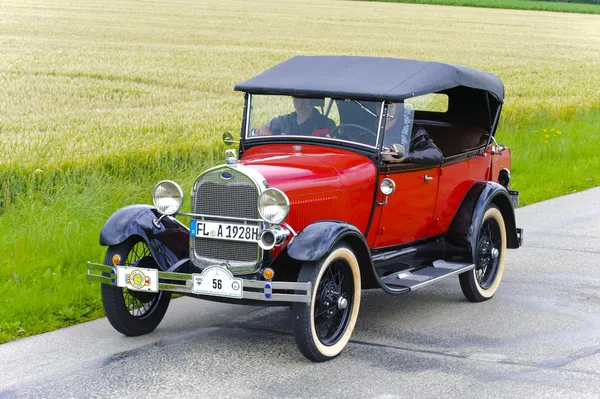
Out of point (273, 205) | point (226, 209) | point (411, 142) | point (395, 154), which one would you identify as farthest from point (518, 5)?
point (273, 205)

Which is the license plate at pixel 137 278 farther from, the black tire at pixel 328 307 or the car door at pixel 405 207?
the car door at pixel 405 207

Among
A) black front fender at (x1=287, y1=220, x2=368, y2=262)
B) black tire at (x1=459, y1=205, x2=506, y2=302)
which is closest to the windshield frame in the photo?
black front fender at (x1=287, y1=220, x2=368, y2=262)

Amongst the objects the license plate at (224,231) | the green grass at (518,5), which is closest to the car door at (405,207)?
the license plate at (224,231)

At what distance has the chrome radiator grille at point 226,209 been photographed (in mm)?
5953

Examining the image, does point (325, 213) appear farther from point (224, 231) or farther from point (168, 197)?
point (168, 197)

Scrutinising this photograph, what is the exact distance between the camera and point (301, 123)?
23.0ft

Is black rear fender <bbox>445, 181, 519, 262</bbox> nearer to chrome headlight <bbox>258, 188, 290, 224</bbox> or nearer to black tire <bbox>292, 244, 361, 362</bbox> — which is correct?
black tire <bbox>292, 244, 361, 362</bbox>

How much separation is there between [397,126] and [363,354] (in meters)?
1.80

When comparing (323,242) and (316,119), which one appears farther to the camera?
(316,119)

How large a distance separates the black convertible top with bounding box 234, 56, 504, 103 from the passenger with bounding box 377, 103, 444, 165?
6.9 inches

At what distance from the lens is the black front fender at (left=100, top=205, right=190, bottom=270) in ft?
20.5

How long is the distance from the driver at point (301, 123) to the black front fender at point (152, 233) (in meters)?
1.13

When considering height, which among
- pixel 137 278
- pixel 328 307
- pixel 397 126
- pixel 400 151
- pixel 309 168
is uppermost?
pixel 397 126

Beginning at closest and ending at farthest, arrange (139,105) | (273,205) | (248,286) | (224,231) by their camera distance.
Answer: (248,286), (273,205), (224,231), (139,105)
